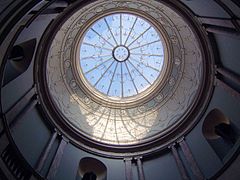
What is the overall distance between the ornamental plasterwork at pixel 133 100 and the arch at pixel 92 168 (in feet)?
4.17

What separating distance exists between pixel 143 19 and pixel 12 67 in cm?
824

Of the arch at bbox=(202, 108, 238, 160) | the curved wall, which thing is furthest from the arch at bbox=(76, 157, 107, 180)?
the arch at bbox=(202, 108, 238, 160)

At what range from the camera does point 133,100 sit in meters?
18.0

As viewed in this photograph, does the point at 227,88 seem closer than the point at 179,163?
Yes

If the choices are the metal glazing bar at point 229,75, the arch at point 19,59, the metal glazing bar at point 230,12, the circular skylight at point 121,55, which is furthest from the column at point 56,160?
the metal glazing bar at point 230,12

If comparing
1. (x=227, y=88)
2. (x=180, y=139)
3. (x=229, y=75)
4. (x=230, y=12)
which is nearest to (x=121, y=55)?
(x=180, y=139)

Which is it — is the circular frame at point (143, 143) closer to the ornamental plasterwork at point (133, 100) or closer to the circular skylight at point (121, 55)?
the ornamental plasterwork at point (133, 100)

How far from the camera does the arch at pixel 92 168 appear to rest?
13930 mm

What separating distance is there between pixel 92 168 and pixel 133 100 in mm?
5078

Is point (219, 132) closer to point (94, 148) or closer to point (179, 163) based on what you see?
point (179, 163)

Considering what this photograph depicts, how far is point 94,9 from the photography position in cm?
1614

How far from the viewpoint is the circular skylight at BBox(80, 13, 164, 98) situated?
18.6 m

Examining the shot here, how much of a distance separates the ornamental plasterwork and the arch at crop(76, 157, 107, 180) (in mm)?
1270

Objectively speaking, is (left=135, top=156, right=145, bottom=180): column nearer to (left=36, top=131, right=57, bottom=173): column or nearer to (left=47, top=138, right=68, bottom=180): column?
(left=47, top=138, right=68, bottom=180): column
